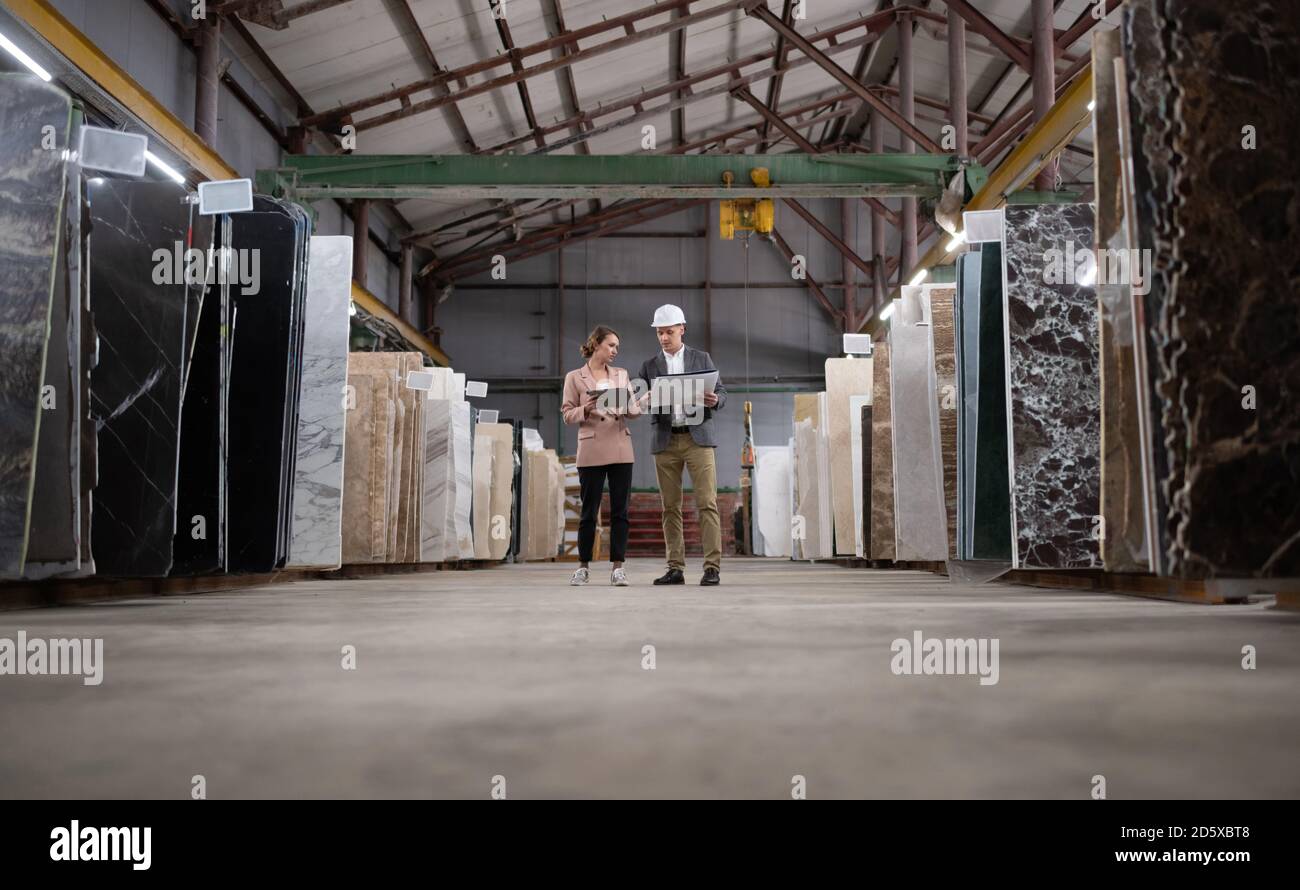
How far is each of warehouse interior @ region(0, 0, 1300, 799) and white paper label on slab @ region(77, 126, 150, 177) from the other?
0.5 inches

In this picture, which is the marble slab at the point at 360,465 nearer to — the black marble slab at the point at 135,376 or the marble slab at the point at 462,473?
the marble slab at the point at 462,473

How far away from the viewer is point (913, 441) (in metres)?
7.05

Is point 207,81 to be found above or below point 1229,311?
above


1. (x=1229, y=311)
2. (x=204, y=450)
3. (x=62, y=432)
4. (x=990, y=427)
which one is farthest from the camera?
(x=990, y=427)

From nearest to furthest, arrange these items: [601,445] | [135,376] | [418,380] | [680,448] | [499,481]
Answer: [135,376], [680,448], [601,445], [418,380], [499,481]

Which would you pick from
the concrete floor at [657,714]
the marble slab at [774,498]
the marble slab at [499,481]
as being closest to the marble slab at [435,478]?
the marble slab at [499,481]

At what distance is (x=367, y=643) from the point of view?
9.17ft

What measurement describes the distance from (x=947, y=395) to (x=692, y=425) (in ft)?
5.32

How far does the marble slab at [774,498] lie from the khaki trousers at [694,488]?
32.2ft

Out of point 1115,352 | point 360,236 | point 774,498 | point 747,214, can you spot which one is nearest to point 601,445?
point 1115,352

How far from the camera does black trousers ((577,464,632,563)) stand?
22.3 ft

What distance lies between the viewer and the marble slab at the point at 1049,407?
16.9 feet

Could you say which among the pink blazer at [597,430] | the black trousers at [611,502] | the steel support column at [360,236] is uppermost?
the steel support column at [360,236]

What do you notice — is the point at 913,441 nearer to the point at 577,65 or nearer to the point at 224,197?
the point at 224,197
